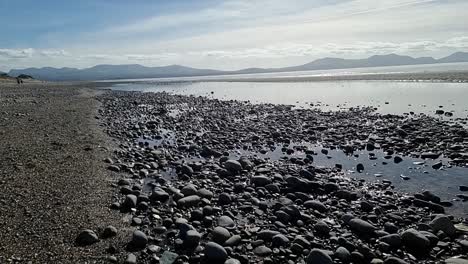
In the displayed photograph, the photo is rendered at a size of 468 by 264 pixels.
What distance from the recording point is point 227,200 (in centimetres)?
952

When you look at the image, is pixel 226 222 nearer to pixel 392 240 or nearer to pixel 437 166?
pixel 392 240

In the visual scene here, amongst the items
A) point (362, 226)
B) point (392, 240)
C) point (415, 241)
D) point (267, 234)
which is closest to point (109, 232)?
point (267, 234)

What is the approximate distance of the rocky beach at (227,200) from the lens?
6.80 metres

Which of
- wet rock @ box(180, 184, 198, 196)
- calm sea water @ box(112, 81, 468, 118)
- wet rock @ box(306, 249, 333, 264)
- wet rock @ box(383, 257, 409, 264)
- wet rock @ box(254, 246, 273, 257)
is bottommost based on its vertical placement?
wet rock @ box(254, 246, 273, 257)

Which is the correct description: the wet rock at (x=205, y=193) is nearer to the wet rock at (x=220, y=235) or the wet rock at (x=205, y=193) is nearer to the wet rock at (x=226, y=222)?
the wet rock at (x=226, y=222)

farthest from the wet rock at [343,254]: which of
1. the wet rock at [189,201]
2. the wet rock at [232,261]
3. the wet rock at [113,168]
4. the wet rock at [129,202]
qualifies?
the wet rock at [113,168]

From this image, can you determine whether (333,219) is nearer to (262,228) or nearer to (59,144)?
(262,228)

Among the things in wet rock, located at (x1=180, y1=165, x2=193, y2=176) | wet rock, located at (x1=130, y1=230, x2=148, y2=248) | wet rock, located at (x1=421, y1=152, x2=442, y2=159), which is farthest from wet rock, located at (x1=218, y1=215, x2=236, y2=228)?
wet rock, located at (x1=421, y1=152, x2=442, y2=159)

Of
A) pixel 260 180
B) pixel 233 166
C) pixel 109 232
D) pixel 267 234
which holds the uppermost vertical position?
pixel 233 166

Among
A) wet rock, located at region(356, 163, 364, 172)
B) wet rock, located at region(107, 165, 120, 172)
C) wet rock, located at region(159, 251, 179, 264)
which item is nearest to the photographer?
wet rock, located at region(159, 251, 179, 264)

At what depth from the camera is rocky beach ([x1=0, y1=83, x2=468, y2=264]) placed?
Answer: 6.80m

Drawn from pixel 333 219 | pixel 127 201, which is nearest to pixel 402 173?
pixel 333 219

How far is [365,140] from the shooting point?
1697 cm

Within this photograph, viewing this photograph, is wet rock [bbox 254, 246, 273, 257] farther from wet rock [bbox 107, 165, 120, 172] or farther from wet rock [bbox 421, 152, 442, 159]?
wet rock [bbox 421, 152, 442, 159]
